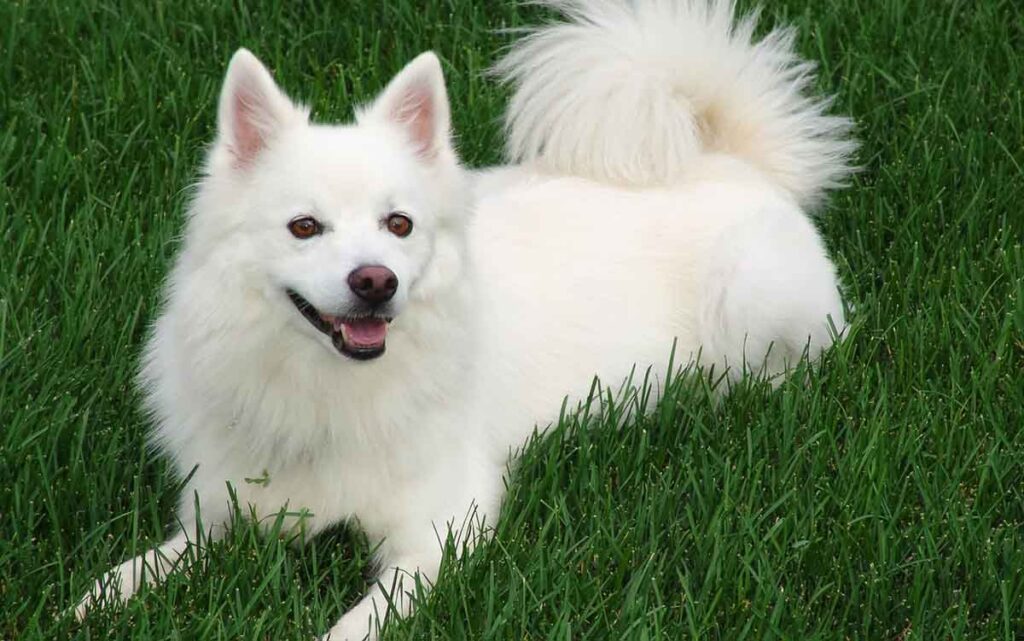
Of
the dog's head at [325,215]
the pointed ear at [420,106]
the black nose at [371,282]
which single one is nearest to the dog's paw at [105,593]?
the dog's head at [325,215]

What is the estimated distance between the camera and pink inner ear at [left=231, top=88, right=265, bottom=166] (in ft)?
10.7

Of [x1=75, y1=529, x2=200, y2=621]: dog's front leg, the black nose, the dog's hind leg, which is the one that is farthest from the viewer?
the dog's hind leg

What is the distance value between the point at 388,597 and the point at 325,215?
811 millimetres

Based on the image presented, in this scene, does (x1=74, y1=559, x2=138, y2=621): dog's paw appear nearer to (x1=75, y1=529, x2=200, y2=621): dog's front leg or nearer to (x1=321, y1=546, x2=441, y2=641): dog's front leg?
(x1=75, y1=529, x2=200, y2=621): dog's front leg

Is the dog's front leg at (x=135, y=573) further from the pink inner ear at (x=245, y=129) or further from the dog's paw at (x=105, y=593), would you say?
the pink inner ear at (x=245, y=129)

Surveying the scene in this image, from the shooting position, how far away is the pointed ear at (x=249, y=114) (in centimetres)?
322

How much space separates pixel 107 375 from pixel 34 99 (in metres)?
1.84

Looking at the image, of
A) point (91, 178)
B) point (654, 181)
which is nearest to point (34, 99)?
point (91, 178)

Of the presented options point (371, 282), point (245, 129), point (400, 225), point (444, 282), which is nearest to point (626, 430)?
point (444, 282)

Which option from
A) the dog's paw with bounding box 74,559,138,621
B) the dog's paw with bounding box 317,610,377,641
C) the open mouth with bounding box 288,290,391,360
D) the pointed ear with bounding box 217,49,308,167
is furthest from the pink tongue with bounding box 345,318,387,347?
the dog's paw with bounding box 74,559,138,621

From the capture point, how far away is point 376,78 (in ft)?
18.7

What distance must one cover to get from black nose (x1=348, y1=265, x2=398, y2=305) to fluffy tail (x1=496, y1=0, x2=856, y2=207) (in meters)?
1.41

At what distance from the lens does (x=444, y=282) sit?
3.28 m

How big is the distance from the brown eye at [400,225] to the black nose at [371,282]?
189 mm
